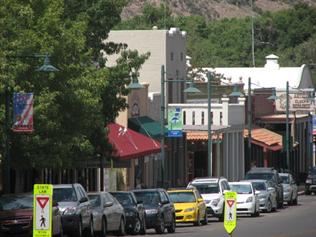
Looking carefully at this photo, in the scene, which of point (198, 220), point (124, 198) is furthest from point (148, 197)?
point (198, 220)

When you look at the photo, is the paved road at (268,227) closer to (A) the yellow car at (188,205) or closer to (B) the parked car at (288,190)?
(A) the yellow car at (188,205)

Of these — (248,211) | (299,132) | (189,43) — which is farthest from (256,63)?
(248,211)

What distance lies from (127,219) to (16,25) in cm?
722

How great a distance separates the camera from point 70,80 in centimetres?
4234

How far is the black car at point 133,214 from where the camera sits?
40.2 meters

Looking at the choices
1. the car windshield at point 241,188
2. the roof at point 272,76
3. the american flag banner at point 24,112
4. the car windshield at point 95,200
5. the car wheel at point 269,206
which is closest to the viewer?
the american flag banner at point 24,112

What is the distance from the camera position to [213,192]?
49562 millimetres

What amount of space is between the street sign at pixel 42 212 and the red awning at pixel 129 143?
24.4 m

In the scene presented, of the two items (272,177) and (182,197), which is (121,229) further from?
(272,177)

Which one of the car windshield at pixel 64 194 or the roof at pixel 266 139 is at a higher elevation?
the roof at pixel 266 139

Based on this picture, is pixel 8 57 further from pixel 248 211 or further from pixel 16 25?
pixel 248 211

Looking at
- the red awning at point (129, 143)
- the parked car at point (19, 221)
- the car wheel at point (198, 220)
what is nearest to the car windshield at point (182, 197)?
the car wheel at point (198, 220)

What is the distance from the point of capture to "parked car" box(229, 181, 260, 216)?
52094mm

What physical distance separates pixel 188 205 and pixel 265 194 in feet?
36.9
